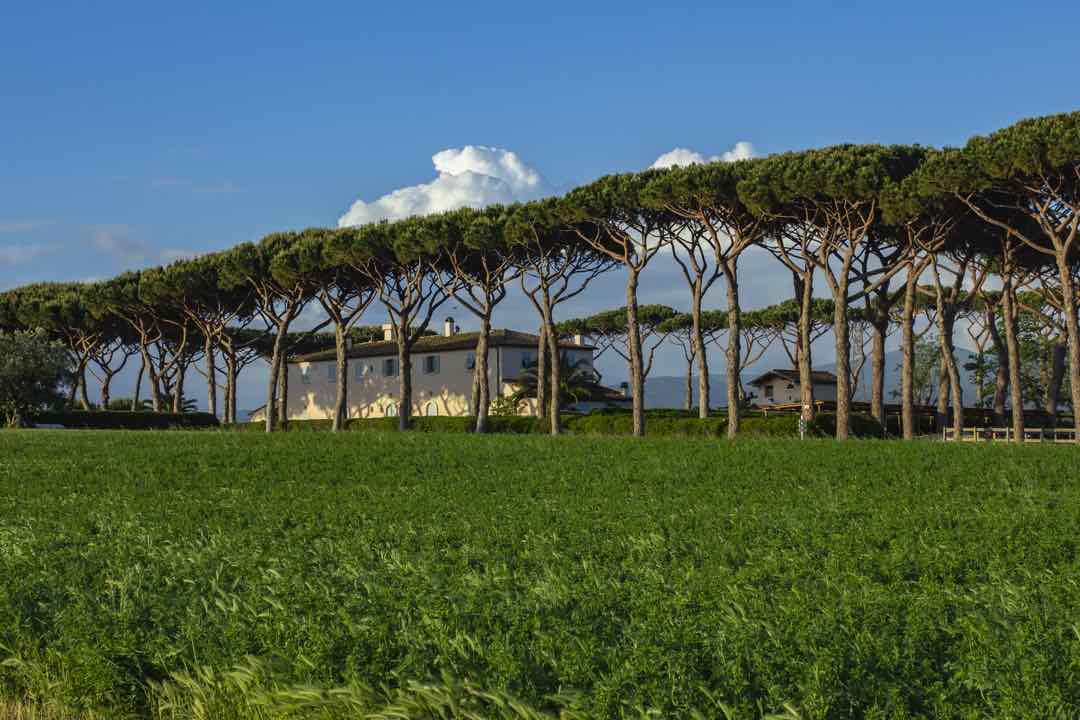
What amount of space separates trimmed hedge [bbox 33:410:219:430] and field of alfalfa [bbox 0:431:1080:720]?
44.5 metres

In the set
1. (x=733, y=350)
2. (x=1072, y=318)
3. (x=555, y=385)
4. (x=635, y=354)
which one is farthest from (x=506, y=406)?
(x=1072, y=318)

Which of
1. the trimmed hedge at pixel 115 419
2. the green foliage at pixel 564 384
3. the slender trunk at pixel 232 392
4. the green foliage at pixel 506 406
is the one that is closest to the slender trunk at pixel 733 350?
the green foliage at pixel 564 384

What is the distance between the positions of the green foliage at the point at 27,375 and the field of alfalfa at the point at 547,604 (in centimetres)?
4651

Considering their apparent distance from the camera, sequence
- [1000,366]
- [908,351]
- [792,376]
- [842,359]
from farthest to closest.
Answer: [792,376], [1000,366], [908,351], [842,359]

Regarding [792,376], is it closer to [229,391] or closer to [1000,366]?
[1000,366]

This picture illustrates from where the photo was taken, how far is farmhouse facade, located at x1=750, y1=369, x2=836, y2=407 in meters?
87.6

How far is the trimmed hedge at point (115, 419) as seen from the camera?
5625 cm

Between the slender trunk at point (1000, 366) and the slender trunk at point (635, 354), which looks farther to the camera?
the slender trunk at point (1000, 366)

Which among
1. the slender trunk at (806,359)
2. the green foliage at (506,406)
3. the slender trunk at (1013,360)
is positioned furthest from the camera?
the green foliage at (506,406)

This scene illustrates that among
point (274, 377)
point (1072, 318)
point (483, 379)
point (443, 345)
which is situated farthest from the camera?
point (443, 345)

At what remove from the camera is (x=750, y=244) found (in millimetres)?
39531

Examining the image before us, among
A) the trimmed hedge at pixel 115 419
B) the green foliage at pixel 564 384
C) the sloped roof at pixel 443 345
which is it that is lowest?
the trimmed hedge at pixel 115 419

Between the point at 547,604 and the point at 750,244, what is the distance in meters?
34.6

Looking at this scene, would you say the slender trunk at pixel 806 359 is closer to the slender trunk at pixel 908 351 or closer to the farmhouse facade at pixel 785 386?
the slender trunk at pixel 908 351
